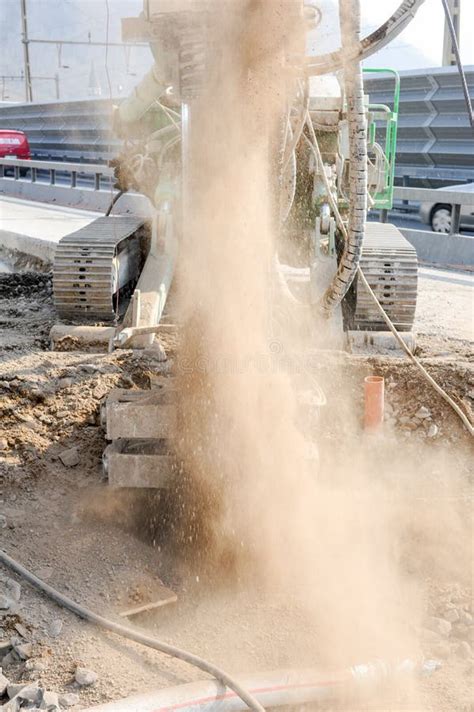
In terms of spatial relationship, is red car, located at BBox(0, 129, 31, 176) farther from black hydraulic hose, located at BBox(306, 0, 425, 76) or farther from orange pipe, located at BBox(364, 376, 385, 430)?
black hydraulic hose, located at BBox(306, 0, 425, 76)

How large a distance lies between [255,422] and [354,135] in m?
1.43

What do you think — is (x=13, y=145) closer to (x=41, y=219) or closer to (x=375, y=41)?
(x=41, y=219)

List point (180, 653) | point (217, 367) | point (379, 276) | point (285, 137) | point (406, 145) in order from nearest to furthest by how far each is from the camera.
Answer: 1. point (180, 653)
2. point (285, 137)
3. point (217, 367)
4. point (379, 276)
5. point (406, 145)

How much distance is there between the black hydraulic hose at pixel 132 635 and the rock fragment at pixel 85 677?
10.2 inches

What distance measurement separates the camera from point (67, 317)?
6766 mm

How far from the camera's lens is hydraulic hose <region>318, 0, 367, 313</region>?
344 cm

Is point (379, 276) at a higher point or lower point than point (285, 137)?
lower

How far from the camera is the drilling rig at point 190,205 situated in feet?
11.9

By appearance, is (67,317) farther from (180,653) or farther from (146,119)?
(180,653)

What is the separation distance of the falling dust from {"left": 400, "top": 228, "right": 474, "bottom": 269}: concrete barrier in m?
6.82

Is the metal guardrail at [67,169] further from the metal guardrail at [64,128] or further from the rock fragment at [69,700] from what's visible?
the rock fragment at [69,700]

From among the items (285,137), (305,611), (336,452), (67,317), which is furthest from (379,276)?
(305,611)

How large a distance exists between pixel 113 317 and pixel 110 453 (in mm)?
2623

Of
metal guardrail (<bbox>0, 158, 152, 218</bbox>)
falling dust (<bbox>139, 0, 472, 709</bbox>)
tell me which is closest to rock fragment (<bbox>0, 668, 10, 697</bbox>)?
falling dust (<bbox>139, 0, 472, 709</bbox>)
